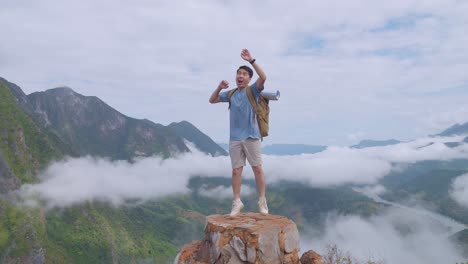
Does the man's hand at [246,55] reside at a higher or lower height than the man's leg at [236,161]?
higher

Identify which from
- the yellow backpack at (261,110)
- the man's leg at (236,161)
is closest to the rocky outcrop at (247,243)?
the man's leg at (236,161)

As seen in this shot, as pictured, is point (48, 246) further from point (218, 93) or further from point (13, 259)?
point (218, 93)

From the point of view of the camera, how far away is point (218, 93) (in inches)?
486

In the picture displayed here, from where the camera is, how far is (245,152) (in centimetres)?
1208

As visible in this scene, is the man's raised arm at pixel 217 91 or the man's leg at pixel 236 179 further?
the man's leg at pixel 236 179

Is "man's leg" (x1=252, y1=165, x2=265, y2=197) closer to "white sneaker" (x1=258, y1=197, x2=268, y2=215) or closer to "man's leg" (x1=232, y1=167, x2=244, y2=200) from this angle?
"white sneaker" (x1=258, y1=197, x2=268, y2=215)

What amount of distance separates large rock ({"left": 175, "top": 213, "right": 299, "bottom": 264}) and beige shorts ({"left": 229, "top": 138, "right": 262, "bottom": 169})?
6.22 ft

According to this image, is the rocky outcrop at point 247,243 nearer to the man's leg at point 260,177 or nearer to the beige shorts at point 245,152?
the man's leg at point 260,177

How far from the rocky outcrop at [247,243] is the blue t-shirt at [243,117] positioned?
2.77 metres

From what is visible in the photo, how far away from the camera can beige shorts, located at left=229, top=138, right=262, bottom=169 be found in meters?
11.8

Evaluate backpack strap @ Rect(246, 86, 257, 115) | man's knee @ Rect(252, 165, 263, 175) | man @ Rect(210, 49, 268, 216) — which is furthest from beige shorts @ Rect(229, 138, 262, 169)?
backpack strap @ Rect(246, 86, 257, 115)

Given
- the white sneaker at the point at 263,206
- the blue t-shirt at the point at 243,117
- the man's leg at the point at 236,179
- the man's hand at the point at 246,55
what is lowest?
the white sneaker at the point at 263,206

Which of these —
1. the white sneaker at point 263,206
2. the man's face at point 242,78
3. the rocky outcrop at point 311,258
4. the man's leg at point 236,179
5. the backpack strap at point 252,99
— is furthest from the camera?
the white sneaker at point 263,206

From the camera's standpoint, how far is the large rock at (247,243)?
35.1ft
